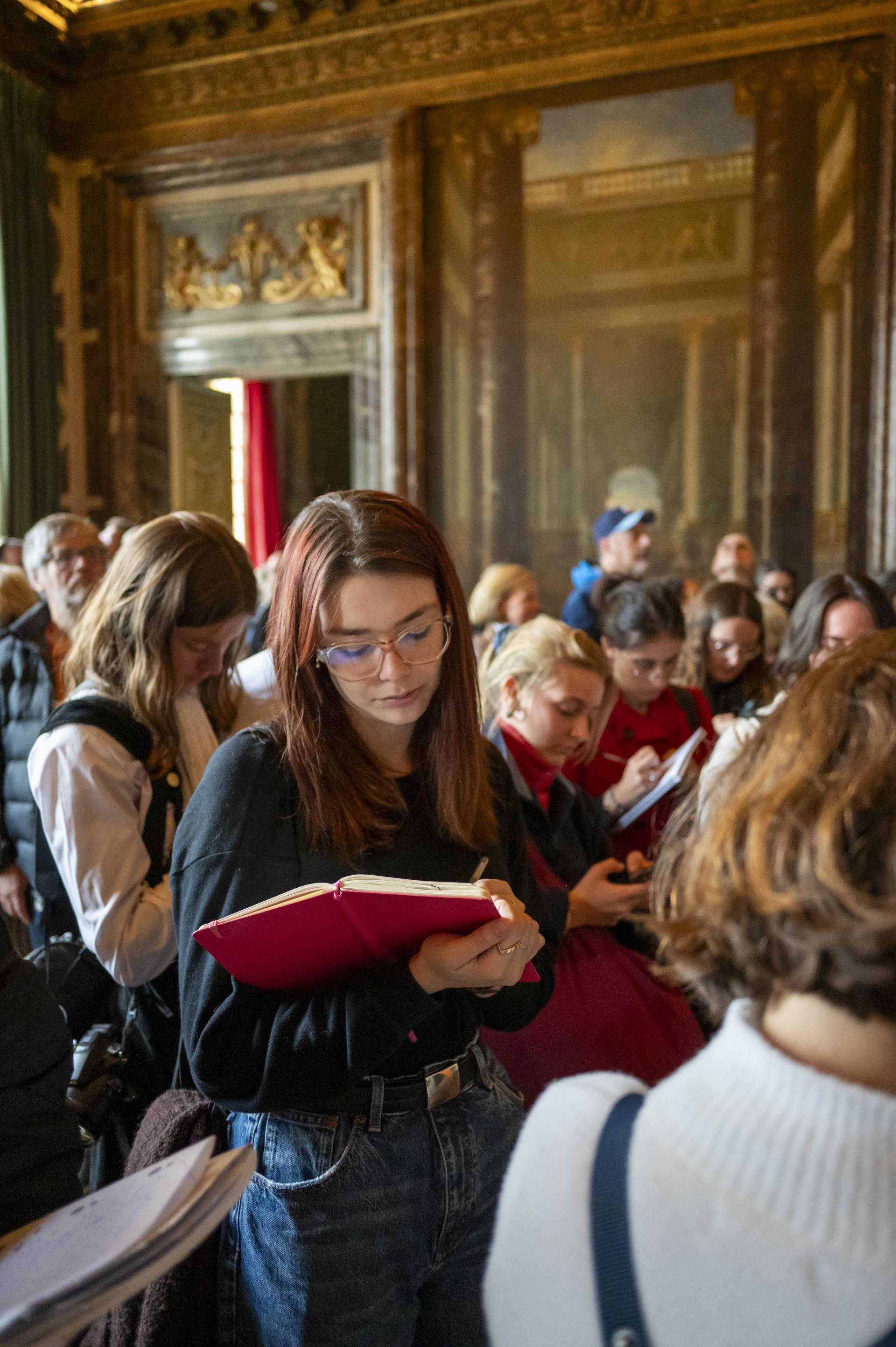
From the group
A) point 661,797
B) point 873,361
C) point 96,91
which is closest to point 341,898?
point 661,797

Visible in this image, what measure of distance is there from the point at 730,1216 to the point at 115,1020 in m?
1.89

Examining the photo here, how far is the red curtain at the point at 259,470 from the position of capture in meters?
14.3

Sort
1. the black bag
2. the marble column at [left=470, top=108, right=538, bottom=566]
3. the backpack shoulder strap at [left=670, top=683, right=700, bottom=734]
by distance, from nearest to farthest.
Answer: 1. the black bag
2. the backpack shoulder strap at [left=670, top=683, right=700, bottom=734]
3. the marble column at [left=470, top=108, right=538, bottom=566]

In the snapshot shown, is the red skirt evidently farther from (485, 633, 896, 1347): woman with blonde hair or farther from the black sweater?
(485, 633, 896, 1347): woman with blonde hair

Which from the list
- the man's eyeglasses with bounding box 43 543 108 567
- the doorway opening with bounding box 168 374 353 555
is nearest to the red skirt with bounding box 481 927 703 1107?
the man's eyeglasses with bounding box 43 543 108 567

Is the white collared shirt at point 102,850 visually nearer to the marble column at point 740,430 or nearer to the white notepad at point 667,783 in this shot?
the white notepad at point 667,783

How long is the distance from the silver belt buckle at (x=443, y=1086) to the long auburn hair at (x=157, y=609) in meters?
1.00

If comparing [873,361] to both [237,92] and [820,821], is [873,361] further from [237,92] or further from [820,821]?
[820,821]

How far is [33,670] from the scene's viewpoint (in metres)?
3.88

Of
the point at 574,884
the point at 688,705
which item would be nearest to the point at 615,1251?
the point at 574,884

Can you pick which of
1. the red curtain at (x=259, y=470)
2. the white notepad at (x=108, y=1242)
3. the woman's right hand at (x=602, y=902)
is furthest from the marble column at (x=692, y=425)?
the white notepad at (x=108, y=1242)

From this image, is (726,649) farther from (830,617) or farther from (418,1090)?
(418,1090)

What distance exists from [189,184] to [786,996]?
11223 mm

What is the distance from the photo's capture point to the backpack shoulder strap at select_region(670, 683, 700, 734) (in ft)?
12.8
